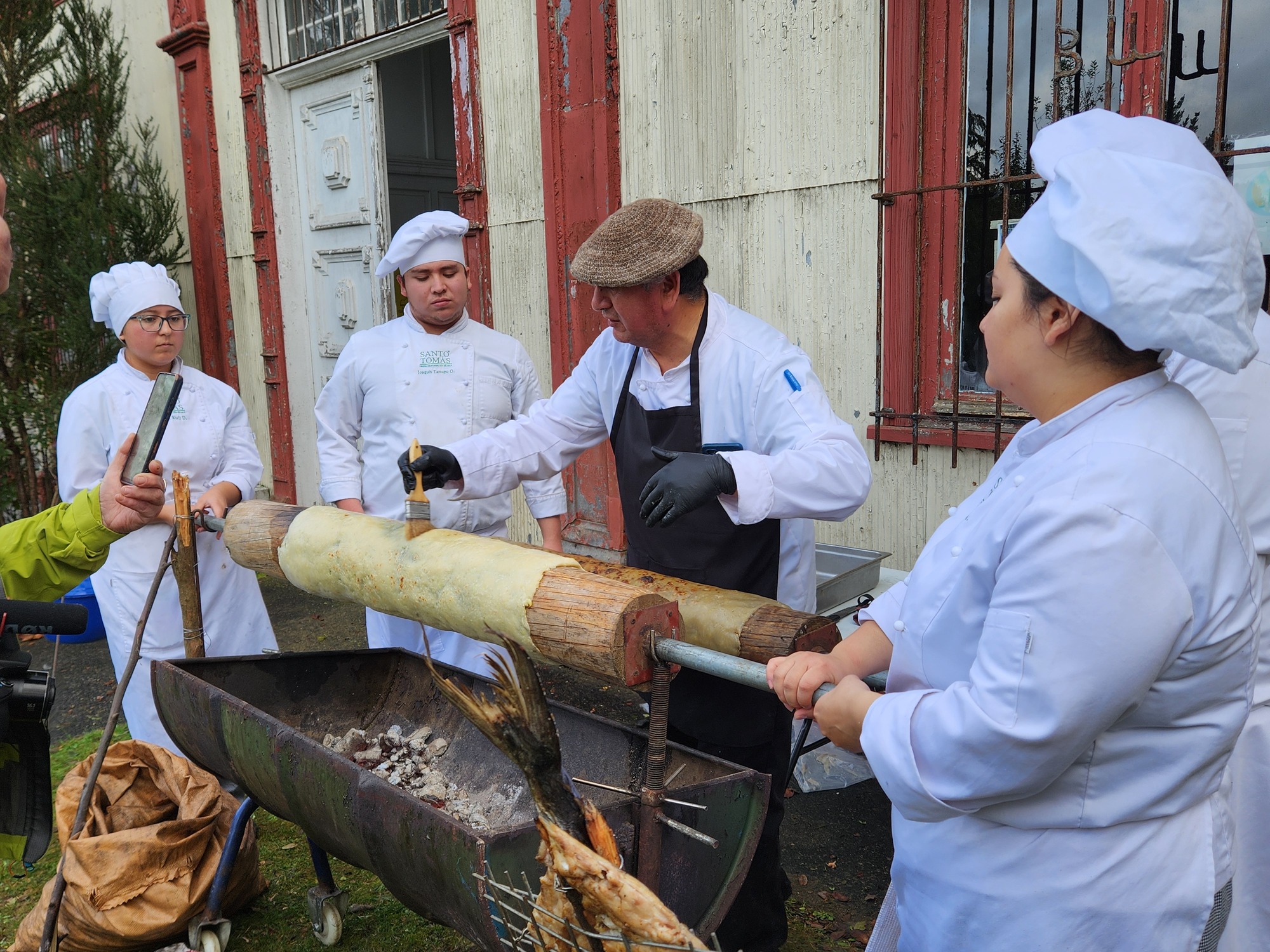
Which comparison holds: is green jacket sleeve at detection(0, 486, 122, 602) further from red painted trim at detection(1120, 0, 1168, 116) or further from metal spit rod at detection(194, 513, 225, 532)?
red painted trim at detection(1120, 0, 1168, 116)

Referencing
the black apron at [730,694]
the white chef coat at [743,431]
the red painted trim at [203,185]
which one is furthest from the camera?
the red painted trim at [203,185]

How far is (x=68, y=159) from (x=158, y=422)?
5990mm

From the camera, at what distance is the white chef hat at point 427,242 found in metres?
3.72

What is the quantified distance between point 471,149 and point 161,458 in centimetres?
293

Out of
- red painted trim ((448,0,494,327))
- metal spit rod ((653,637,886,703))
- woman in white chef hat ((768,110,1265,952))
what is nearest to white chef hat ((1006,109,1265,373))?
woman in white chef hat ((768,110,1265,952))

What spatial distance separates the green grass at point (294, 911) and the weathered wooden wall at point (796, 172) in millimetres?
2406

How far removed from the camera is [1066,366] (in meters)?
1.29

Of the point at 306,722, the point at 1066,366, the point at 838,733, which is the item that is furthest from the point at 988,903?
the point at 306,722

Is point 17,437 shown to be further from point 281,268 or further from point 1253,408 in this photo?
point 1253,408

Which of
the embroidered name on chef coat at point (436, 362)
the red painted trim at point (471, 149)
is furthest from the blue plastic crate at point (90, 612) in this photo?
the embroidered name on chef coat at point (436, 362)

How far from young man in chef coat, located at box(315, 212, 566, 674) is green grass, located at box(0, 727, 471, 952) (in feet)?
2.71

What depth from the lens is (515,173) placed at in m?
5.66

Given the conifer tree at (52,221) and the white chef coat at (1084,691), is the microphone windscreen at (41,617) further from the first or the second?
the conifer tree at (52,221)

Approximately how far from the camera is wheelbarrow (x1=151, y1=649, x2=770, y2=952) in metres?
1.86
